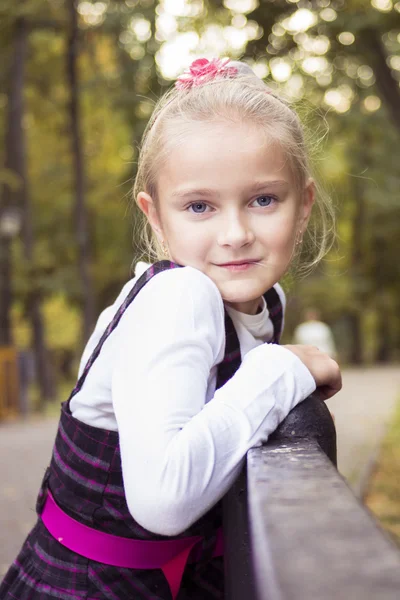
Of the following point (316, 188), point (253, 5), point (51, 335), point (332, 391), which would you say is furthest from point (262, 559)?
point (51, 335)

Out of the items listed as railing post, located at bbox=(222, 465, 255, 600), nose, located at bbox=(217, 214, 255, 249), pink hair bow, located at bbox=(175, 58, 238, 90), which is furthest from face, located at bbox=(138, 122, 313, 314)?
railing post, located at bbox=(222, 465, 255, 600)

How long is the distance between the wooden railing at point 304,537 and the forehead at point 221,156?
59 cm

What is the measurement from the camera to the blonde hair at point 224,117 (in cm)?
184

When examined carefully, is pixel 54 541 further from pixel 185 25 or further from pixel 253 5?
pixel 185 25

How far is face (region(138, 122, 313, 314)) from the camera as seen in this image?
5.81 ft

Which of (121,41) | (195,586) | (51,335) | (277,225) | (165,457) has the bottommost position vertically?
(51,335)

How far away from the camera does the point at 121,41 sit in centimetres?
1888

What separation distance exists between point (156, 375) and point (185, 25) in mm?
6593

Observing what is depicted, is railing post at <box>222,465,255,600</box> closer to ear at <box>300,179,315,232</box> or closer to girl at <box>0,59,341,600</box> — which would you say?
girl at <box>0,59,341,600</box>

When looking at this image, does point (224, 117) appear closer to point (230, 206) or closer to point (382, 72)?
point (230, 206)

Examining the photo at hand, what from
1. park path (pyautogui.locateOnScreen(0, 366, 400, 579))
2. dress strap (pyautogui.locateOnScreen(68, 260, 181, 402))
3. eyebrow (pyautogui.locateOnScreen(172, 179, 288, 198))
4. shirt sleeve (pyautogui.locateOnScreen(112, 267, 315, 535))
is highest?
eyebrow (pyautogui.locateOnScreen(172, 179, 288, 198))

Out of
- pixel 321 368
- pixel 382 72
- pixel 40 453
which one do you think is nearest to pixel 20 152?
pixel 40 453

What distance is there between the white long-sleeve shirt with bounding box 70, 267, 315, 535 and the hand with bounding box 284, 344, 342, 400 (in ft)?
0.15

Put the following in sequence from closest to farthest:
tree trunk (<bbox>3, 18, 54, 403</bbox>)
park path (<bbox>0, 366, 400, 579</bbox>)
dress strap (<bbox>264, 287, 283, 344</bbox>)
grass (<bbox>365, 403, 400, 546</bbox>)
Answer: dress strap (<bbox>264, 287, 283, 344</bbox>) < park path (<bbox>0, 366, 400, 579</bbox>) < grass (<bbox>365, 403, 400, 546</bbox>) < tree trunk (<bbox>3, 18, 54, 403</bbox>)
